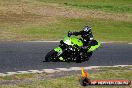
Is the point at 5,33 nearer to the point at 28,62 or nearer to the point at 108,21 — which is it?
the point at 28,62

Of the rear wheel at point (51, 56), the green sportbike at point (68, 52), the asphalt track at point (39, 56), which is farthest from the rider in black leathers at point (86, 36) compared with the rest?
the rear wheel at point (51, 56)

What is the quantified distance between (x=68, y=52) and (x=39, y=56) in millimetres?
1628

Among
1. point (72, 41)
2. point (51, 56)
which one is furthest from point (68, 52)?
point (51, 56)

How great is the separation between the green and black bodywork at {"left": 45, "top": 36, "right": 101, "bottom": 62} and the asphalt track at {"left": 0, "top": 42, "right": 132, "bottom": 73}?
0.84 feet

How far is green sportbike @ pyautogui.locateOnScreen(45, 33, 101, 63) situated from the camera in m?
17.3

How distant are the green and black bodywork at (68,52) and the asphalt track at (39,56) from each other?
0.84ft

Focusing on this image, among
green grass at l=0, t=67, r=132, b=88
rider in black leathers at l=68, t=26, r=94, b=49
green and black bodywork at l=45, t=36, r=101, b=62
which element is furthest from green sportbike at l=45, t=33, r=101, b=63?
green grass at l=0, t=67, r=132, b=88

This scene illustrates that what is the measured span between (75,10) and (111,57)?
67.6 feet

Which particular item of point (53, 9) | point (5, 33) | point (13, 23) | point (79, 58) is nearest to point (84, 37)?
point (79, 58)

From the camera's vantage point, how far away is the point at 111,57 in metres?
19.3

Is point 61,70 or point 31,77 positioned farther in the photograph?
point 61,70

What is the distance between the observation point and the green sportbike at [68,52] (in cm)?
1734

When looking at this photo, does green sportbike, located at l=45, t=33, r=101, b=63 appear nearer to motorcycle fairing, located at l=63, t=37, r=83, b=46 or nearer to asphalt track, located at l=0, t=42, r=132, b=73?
motorcycle fairing, located at l=63, t=37, r=83, b=46

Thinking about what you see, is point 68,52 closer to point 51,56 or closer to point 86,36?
point 51,56
